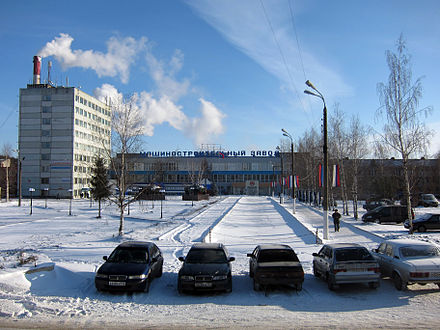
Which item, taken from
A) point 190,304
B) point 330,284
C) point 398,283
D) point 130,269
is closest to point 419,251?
point 398,283

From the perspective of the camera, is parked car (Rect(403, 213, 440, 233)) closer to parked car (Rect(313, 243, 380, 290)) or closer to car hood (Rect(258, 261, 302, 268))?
parked car (Rect(313, 243, 380, 290))

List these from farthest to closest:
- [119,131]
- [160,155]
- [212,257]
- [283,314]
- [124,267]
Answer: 1. [160,155]
2. [119,131]
3. [212,257]
4. [124,267]
5. [283,314]

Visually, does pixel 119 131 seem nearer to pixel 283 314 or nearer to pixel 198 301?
pixel 198 301

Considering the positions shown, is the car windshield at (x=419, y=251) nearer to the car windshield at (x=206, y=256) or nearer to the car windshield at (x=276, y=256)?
the car windshield at (x=276, y=256)

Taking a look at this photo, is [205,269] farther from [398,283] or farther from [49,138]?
[49,138]

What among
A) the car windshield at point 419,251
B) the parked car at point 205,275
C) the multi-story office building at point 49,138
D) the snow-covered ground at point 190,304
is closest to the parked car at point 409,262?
the car windshield at point 419,251

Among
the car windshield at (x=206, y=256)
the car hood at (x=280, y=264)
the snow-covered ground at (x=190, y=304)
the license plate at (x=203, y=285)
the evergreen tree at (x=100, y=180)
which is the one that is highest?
the evergreen tree at (x=100, y=180)

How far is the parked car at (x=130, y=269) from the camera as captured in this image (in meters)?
9.53

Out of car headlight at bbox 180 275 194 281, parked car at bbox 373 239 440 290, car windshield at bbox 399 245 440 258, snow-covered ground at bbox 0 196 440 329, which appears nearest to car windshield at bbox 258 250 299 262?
snow-covered ground at bbox 0 196 440 329

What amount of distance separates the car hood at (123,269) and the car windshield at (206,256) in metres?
1.38

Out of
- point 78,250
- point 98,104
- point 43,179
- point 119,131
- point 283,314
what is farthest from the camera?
point 98,104

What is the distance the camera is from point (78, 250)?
53.1 ft

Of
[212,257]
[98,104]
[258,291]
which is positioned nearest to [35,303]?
[212,257]

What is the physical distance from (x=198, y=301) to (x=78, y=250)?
913cm
